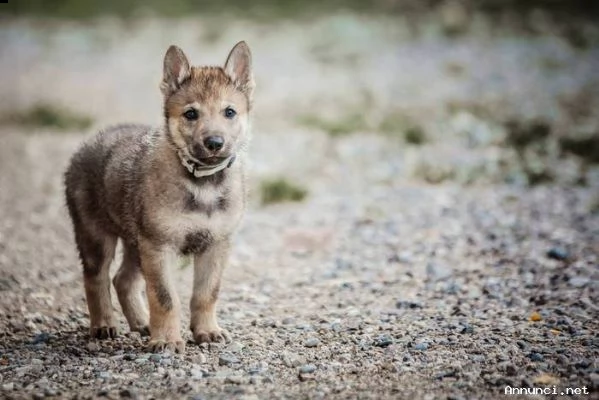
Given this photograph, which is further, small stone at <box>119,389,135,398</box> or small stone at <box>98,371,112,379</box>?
small stone at <box>98,371,112,379</box>

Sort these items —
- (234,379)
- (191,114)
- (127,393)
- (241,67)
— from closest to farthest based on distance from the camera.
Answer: (127,393)
(234,379)
(191,114)
(241,67)

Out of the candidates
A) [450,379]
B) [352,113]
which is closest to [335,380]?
[450,379]

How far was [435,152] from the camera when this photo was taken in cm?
1238

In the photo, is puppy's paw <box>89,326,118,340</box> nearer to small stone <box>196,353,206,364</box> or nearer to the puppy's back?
the puppy's back

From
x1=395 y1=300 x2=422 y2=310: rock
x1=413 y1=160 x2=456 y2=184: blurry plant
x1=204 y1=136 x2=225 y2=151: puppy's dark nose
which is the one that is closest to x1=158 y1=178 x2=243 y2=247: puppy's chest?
x1=204 y1=136 x2=225 y2=151: puppy's dark nose

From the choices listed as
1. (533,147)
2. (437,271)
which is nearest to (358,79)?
(533,147)

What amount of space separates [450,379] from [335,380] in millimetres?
684

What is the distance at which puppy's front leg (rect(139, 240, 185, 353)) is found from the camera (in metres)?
5.35

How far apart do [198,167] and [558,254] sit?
3891 millimetres

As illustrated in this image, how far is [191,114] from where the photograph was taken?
18.0ft

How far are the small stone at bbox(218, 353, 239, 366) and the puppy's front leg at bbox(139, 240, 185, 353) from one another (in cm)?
27

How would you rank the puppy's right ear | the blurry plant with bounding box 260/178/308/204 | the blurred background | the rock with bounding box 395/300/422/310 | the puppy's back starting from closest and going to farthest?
the puppy's right ear < the puppy's back < the rock with bounding box 395/300/422/310 < the blurry plant with bounding box 260/178/308/204 < the blurred background

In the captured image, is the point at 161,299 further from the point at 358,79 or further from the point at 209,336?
the point at 358,79

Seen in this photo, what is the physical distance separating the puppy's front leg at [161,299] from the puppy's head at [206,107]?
66cm
